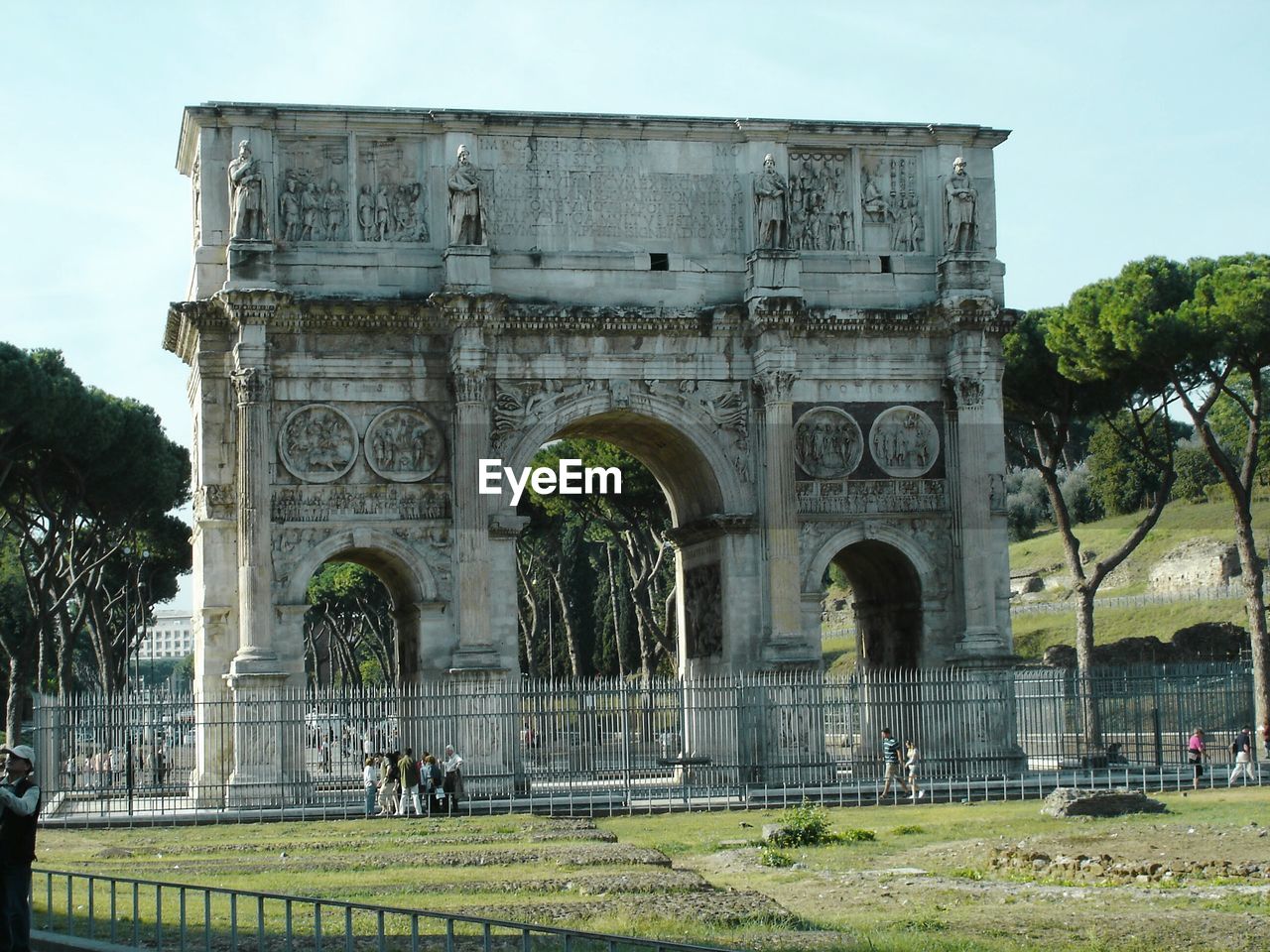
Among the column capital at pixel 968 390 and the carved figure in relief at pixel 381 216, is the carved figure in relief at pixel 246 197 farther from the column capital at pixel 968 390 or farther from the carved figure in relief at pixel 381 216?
the column capital at pixel 968 390

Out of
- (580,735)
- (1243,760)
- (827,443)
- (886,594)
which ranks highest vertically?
(827,443)

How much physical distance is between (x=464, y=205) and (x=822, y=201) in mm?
6470

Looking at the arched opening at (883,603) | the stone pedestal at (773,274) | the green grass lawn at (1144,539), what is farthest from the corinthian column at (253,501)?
the green grass lawn at (1144,539)

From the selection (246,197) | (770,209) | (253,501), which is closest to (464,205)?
(246,197)

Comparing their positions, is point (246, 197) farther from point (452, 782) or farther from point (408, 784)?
point (452, 782)

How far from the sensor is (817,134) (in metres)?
33.5

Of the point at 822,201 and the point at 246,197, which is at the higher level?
the point at 822,201

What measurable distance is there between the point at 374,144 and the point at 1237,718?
17.7 meters

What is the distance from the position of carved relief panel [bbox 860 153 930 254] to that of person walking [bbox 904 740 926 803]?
9.00 m

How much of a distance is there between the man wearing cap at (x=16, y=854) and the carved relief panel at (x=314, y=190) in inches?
779

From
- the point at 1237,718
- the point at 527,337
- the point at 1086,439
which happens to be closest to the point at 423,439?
the point at 527,337

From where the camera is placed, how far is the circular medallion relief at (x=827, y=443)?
108ft

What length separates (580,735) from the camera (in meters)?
30.2

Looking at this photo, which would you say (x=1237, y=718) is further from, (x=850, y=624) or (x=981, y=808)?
(x=850, y=624)
